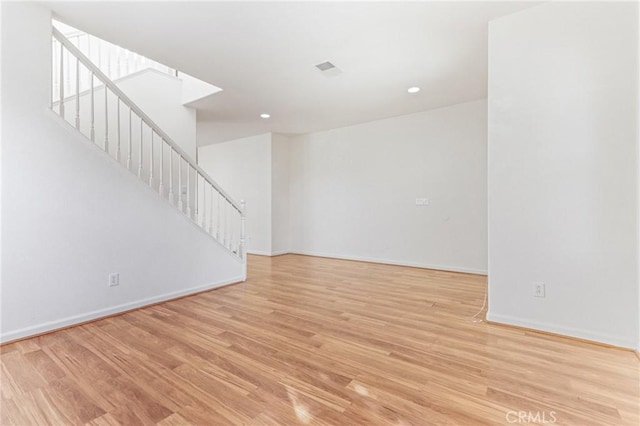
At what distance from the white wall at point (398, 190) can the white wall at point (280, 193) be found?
0.16 metres

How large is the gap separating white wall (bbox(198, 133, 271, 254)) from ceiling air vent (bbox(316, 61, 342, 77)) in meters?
3.09

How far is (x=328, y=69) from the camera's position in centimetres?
329

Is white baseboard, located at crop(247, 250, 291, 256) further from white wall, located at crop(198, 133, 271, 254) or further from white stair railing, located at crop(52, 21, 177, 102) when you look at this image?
white stair railing, located at crop(52, 21, 177, 102)

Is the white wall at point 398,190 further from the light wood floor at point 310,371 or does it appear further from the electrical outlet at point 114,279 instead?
the electrical outlet at point 114,279

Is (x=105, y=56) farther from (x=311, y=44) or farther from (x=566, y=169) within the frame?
(x=566, y=169)

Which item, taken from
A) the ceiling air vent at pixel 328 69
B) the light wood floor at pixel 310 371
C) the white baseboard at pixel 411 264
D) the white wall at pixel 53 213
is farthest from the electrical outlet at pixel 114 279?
the white baseboard at pixel 411 264

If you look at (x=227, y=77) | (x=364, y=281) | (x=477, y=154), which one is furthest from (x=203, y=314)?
(x=477, y=154)

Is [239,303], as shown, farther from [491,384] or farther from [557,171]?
[557,171]

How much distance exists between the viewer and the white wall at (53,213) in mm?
2240

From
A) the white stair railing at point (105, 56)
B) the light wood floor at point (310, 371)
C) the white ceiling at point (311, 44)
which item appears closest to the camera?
the light wood floor at point (310, 371)

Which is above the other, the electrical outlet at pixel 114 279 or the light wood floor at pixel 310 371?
the electrical outlet at pixel 114 279

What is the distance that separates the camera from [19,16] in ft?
7.52

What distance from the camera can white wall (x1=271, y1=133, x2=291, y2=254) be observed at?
6293 millimetres

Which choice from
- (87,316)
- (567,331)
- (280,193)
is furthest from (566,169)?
(280,193)
